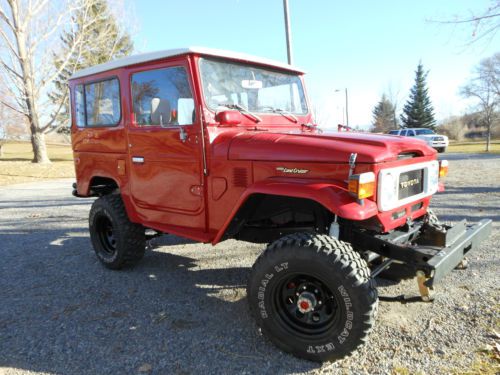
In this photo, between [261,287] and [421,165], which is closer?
[261,287]

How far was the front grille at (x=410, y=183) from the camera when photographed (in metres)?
2.78

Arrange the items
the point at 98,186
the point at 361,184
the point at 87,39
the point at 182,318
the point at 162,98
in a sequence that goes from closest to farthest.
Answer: the point at 361,184 < the point at 182,318 < the point at 162,98 < the point at 98,186 < the point at 87,39

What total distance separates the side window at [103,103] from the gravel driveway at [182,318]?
5.75 ft

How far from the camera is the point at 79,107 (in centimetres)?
445

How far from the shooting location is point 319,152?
261 cm

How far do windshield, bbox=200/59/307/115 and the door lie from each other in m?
0.22

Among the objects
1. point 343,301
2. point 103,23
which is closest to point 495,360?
point 343,301

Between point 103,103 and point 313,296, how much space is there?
10.3 ft

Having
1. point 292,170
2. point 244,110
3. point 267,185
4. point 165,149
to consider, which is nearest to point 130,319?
point 165,149

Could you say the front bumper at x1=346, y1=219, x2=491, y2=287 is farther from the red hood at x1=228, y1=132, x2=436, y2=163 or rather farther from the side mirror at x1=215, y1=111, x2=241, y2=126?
the side mirror at x1=215, y1=111, x2=241, y2=126

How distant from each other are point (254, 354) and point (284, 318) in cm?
33

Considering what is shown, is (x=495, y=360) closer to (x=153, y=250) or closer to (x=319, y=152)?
(x=319, y=152)

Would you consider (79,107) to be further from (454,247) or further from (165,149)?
(454,247)

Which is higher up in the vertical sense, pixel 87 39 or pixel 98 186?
pixel 87 39
